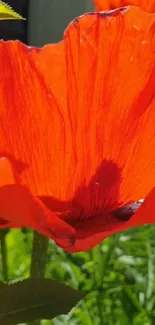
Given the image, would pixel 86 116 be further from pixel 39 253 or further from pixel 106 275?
pixel 106 275

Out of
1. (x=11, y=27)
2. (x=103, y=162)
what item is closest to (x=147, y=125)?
(x=103, y=162)

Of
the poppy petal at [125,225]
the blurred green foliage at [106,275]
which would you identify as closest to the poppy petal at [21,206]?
the poppy petal at [125,225]

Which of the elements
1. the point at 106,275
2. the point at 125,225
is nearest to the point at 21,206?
the point at 125,225

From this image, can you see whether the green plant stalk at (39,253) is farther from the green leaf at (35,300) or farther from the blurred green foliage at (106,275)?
the blurred green foliage at (106,275)

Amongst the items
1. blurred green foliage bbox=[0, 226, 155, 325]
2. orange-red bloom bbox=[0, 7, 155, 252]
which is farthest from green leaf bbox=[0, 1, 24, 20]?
blurred green foliage bbox=[0, 226, 155, 325]

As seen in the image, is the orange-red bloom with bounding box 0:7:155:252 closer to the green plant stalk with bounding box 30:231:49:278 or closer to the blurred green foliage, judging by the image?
the green plant stalk with bounding box 30:231:49:278
